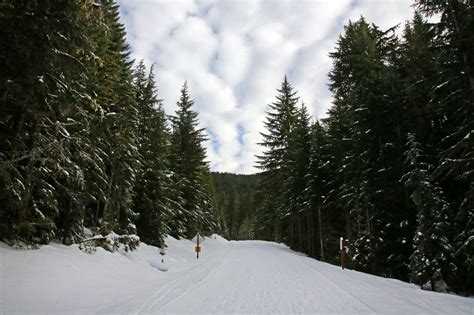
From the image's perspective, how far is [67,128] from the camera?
1157 cm

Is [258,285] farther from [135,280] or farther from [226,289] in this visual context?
[135,280]

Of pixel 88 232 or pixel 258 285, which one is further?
pixel 88 232

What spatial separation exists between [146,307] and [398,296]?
218 inches

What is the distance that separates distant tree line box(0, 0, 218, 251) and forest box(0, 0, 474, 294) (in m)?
0.05

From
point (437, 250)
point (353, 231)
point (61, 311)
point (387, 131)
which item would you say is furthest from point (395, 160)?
point (61, 311)

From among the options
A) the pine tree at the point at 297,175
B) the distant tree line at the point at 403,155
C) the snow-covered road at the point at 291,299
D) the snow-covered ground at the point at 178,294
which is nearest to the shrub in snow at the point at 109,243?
the snow-covered ground at the point at 178,294

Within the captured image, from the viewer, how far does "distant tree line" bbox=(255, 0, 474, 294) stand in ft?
38.2

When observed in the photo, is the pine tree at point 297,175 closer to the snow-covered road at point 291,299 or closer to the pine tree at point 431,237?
the pine tree at point 431,237

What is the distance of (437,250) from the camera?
13.1m

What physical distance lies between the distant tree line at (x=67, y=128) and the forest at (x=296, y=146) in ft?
0.16

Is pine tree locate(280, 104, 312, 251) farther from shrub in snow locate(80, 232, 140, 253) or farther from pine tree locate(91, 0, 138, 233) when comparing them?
shrub in snow locate(80, 232, 140, 253)

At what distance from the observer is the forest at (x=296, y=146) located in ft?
25.5

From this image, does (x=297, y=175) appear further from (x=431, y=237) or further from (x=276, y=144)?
(x=431, y=237)

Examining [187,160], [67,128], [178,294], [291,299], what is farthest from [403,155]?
[187,160]
